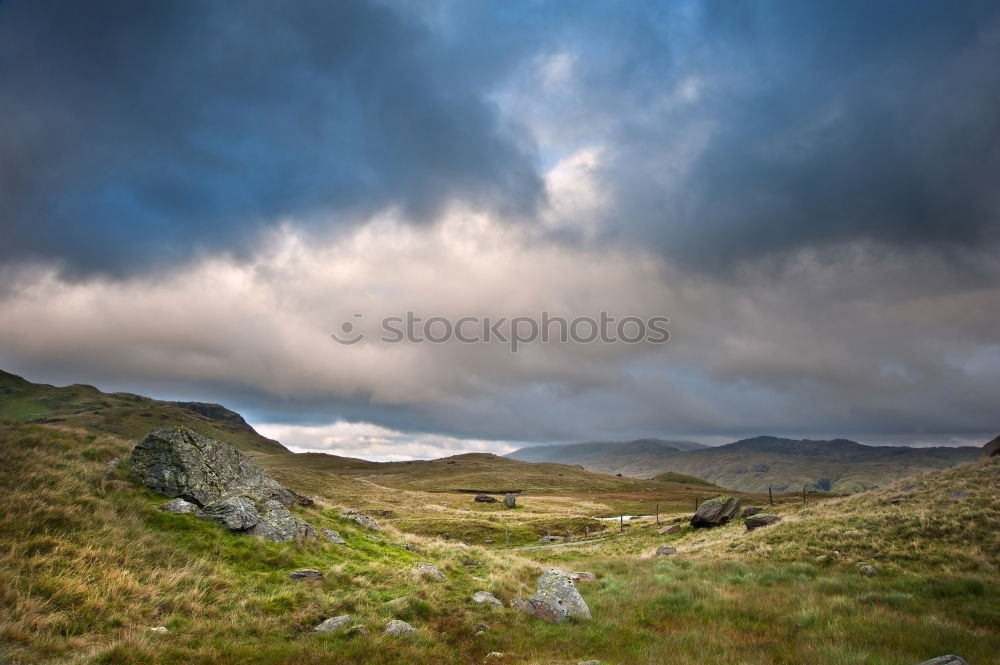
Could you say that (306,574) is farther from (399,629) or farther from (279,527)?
(399,629)

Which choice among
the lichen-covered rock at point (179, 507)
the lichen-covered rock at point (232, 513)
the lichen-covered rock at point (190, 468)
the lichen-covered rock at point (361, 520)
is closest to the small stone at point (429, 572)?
the lichen-covered rock at point (232, 513)

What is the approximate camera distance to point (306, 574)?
1716 cm

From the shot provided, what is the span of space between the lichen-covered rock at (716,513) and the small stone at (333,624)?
44.6m

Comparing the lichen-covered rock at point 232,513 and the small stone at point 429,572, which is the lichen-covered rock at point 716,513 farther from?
the lichen-covered rock at point 232,513

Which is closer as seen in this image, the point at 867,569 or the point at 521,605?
the point at 521,605

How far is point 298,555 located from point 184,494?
600 centimetres

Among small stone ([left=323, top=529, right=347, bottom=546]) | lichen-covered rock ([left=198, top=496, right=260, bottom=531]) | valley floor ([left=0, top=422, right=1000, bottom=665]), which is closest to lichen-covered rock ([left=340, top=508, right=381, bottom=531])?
valley floor ([left=0, top=422, right=1000, bottom=665])

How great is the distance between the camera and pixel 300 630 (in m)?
12.9

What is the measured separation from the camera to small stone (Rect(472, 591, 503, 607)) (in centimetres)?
1666

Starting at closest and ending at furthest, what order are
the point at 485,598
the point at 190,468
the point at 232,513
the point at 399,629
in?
the point at 399,629 < the point at 485,598 < the point at 232,513 < the point at 190,468

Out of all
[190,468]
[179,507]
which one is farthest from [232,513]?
[190,468]

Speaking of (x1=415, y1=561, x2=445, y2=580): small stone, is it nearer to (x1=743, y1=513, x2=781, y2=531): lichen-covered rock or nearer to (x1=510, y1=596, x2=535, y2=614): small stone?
(x1=510, y1=596, x2=535, y2=614): small stone

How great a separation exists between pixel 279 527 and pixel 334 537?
3597 millimetres

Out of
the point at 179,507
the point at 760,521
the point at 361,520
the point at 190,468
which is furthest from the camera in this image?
the point at 760,521
